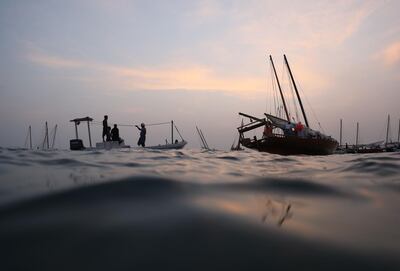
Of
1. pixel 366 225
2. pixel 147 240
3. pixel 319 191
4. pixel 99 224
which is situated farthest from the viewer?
pixel 319 191

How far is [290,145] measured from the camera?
1775cm

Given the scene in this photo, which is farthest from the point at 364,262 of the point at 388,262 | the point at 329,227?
the point at 329,227

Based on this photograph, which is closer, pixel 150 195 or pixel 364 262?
pixel 364 262

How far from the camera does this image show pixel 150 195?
7.43 ft

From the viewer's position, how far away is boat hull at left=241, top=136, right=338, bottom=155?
1764 centimetres

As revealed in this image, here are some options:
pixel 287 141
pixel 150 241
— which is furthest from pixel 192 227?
pixel 287 141

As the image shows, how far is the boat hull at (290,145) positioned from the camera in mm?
17641

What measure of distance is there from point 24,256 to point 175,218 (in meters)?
0.76

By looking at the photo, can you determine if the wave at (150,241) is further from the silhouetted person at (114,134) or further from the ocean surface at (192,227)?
the silhouetted person at (114,134)

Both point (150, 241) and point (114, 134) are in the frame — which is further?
point (114, 134)

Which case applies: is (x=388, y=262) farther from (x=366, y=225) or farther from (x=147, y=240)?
(x=147, y=240)

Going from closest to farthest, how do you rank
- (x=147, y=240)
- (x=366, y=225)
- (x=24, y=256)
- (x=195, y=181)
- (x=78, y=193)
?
(x=24, y=256) < (x=147, y=240) < (x=366, y=225) < (x=78, y=193) < (x=195, y=181)

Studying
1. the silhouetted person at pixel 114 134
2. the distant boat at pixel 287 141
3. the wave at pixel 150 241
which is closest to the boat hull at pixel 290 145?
the distant boat at pixel 287 141

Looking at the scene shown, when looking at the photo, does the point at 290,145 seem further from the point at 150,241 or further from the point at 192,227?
the point at 150,241
